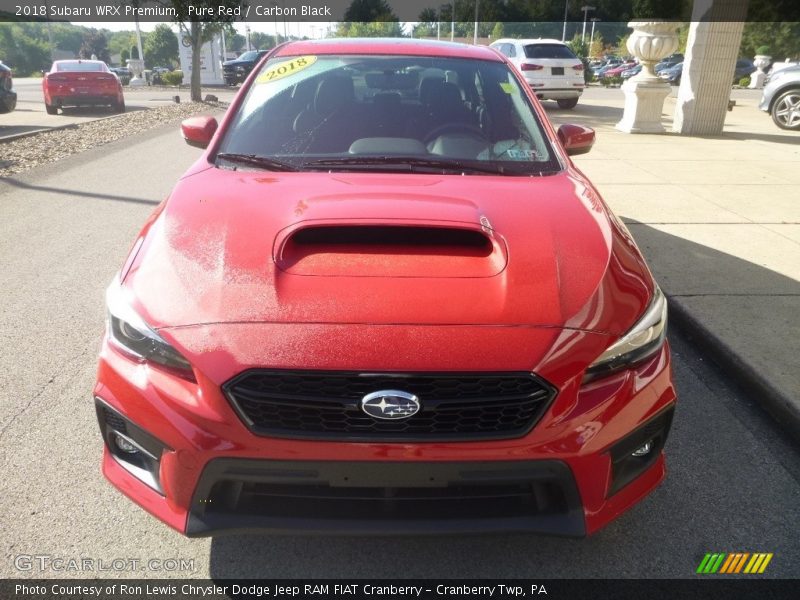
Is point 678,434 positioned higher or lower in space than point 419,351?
lower

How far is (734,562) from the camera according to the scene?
7.59 feet

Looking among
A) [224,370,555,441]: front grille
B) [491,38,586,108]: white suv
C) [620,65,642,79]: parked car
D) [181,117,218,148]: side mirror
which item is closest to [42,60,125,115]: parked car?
[491,38,586,108]: white suv

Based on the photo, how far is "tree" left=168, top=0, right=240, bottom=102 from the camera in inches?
854

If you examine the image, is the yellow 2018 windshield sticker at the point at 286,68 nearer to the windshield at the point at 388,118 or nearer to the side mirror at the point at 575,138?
the windshield at the point at 388,118

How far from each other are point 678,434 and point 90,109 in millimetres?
21496

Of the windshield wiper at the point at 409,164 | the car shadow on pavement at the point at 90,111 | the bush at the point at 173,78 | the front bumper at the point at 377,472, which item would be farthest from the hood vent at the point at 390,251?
the bush at the point at 173,78

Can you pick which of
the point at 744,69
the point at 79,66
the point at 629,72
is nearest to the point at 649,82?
the point at 79,66

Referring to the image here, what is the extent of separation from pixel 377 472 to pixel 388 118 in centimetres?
196

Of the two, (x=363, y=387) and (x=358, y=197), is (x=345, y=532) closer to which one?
(x=363, y=387)

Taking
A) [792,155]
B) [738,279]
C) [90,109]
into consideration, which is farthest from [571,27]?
[738,279]

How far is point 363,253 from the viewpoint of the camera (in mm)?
2188

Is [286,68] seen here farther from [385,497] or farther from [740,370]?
[740,370]

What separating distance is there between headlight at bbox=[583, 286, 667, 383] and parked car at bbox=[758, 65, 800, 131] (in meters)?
13.8

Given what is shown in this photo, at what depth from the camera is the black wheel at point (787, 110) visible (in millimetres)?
13414
